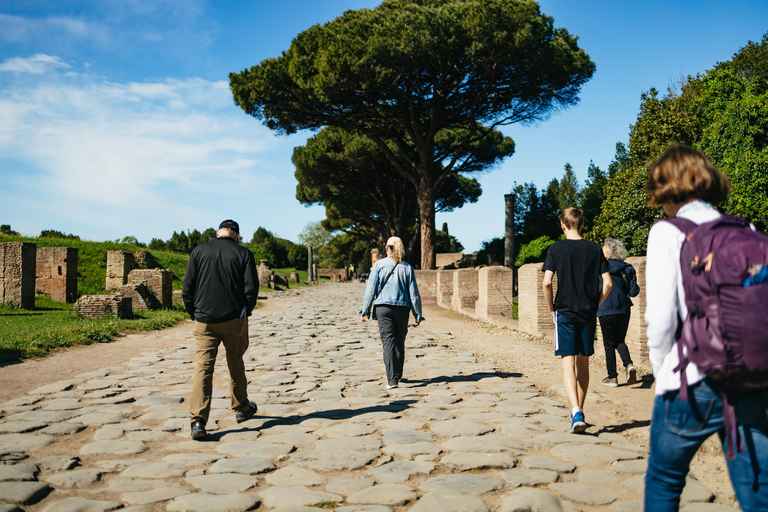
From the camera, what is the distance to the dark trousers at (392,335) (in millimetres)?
6324

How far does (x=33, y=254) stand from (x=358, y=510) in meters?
14.7

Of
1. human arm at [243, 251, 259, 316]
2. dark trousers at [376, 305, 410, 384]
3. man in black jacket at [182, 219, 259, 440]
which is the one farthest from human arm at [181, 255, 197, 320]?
dark trousers at [376, 305, 410, 384]

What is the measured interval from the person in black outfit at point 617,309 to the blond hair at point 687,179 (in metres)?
4.19

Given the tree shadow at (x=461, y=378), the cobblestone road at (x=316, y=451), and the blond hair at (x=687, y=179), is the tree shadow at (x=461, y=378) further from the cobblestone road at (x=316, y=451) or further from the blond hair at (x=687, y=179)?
the blond hair at (x=687, y=179)

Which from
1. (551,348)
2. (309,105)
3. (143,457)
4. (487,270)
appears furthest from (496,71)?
(143,457)

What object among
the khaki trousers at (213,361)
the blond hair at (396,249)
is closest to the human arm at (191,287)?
the khaki trousers at (213,361)

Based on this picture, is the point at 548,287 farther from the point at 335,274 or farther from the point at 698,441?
the point at 335,274

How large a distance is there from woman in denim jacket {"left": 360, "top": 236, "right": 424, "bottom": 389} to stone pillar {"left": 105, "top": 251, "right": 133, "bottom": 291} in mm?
13525

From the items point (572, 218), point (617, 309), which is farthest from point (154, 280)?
point (572, 218)

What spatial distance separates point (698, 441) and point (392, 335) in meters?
4.53

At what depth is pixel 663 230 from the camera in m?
2.03

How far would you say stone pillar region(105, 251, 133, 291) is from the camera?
693 inches

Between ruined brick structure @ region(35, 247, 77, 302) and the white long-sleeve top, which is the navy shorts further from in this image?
ruined brick structure @ region(35, 247, 77, 302)

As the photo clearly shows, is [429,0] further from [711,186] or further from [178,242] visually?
[178,242]
